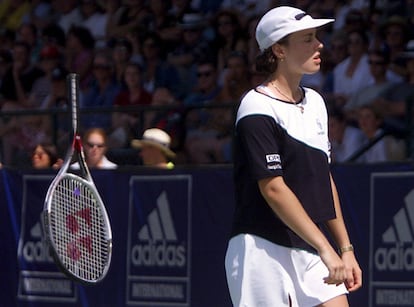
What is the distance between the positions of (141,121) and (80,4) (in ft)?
16.9

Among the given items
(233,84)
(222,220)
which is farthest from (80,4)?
(222,220)

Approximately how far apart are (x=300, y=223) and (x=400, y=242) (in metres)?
3.15

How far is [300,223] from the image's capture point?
4.86 meters

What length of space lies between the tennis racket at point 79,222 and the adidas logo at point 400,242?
6.17ft

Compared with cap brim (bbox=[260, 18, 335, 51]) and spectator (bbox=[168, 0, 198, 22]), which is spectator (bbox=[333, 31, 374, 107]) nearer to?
spectator (bbox=[168, 0, 198, 22])

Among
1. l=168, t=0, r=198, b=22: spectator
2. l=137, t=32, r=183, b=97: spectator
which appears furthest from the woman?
l=168, t=0, r=198, b=22: spectator

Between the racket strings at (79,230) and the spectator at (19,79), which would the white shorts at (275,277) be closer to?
the racket strings at (79,230)

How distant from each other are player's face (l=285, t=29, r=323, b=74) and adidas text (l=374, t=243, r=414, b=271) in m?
2.96

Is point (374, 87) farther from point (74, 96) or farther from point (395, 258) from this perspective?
point (74, 96)

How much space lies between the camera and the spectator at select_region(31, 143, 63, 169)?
1035cm

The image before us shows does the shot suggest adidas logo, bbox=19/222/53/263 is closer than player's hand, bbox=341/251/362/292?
No

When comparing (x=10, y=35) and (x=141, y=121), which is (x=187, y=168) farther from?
(x=10, y=35)

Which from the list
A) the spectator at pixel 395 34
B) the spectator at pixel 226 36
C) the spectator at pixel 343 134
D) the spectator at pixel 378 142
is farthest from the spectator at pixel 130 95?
the spectator at pixel 395 34

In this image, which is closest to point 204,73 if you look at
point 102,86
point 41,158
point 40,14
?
point 102,86
